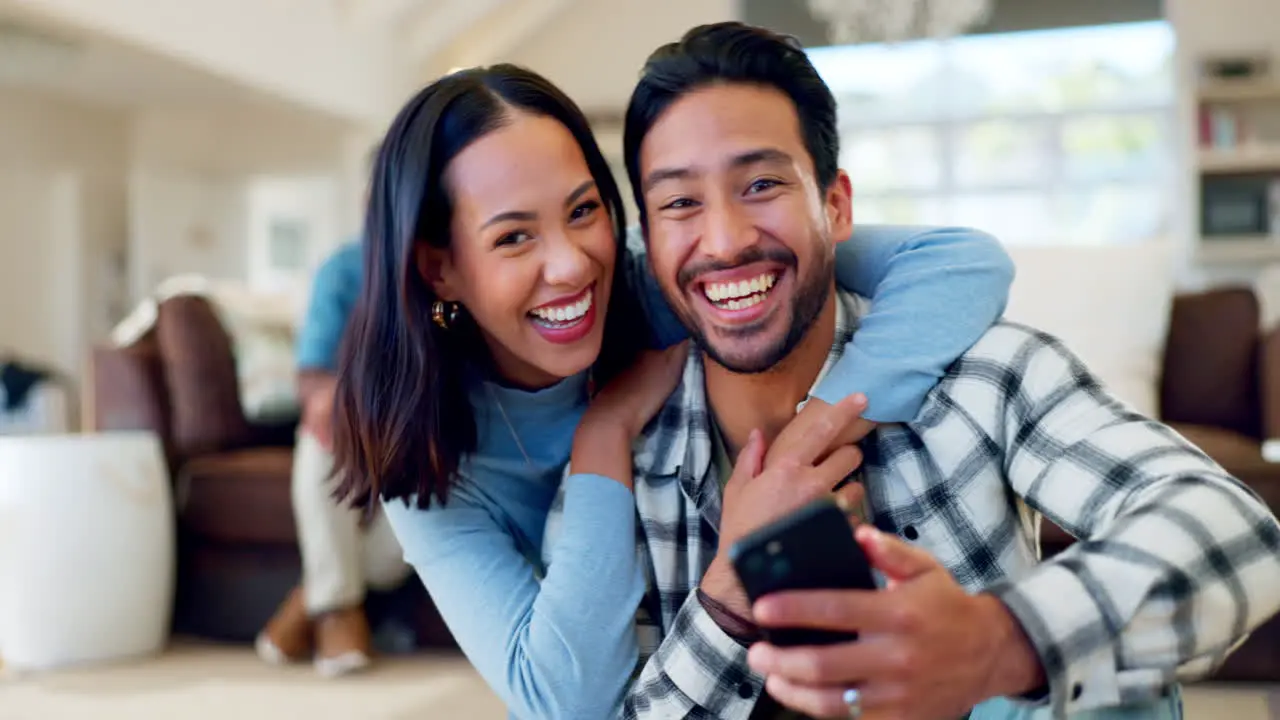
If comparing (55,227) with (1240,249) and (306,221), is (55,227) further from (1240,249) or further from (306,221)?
(1240,249)

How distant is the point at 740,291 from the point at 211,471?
217 cm

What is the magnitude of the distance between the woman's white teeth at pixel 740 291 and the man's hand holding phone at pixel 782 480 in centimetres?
13

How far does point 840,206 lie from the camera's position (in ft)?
4.21

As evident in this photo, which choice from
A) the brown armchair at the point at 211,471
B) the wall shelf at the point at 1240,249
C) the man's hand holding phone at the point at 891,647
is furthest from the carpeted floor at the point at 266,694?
the wall shelf at the point at 1240,249

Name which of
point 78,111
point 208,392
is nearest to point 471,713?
point 208,392

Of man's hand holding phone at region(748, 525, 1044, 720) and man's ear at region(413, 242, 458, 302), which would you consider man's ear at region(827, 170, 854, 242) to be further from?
man's hand holding phone at region(748, 525, 1044, 720)

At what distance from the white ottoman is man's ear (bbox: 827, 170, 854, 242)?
2129 millimetres

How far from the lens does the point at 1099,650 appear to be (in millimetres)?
775

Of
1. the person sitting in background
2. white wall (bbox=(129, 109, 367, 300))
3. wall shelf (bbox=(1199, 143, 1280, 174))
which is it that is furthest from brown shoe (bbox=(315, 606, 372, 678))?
wall shelf (bbox=(1199, 143, 1280, 174))

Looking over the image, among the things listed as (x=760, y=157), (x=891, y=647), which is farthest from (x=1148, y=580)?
(x=760, y=157)

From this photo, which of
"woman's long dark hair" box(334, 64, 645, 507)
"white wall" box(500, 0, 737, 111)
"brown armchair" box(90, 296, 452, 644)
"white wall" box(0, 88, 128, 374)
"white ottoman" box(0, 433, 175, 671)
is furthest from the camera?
"white wall" box(500, 0, 737, 111)

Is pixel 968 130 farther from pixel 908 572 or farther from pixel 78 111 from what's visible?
pixel 908 572

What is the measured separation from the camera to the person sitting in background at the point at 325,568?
2.62 meters

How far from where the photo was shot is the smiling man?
73 cm
